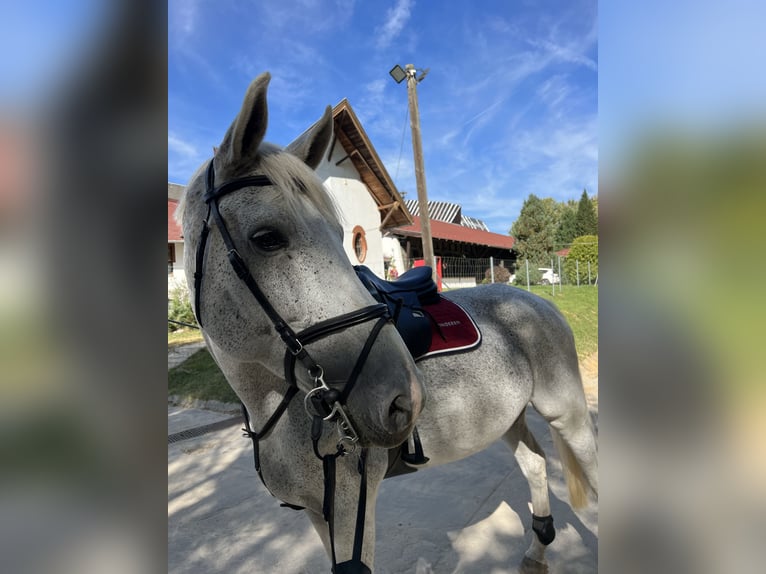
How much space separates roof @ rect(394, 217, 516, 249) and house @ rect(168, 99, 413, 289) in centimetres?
386

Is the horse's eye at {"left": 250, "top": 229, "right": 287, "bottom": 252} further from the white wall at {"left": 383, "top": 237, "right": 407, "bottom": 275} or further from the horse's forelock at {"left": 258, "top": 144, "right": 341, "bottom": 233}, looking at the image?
the white wall at {"left": 383, "top": 237, "right": 407, "bottom": 275}

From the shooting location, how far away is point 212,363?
791 centimetres

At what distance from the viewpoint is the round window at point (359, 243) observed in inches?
507

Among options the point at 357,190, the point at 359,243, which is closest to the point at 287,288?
the point at 359,243

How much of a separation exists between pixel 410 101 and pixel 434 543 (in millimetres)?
7771

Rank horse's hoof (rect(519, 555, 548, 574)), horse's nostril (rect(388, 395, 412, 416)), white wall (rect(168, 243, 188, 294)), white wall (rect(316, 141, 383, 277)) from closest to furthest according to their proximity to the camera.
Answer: horse's nostril (rect(388, 395, 412, 416))
horse's hoof (rect(519, 555, 548, 574))
white wall (rect(168, 243, 188, 294))
white wall (rect(316, 141, 383, 277))

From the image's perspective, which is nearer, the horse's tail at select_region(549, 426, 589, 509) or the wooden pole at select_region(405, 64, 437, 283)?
the horse's tail at select_region(549, 426, 589, 509)

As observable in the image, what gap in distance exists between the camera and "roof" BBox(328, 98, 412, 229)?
472 inches

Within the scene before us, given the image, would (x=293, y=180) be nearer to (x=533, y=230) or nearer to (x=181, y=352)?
(x=181, y=352)

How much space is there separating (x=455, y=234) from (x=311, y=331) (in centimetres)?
2393

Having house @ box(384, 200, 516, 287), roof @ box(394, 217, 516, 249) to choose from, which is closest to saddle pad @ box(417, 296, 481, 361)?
house @ box(384, 200, 516, 287)
